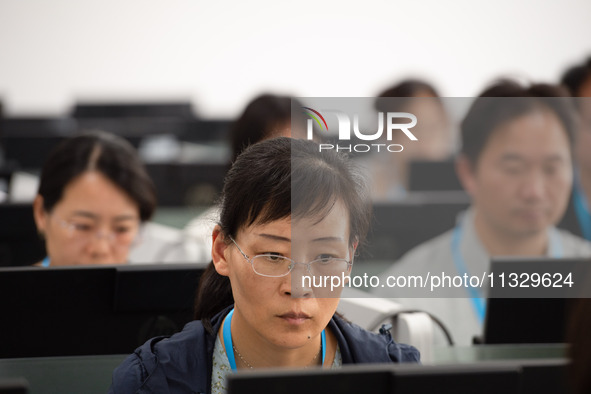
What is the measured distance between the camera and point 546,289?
139 cm

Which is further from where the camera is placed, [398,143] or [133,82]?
[133,82]

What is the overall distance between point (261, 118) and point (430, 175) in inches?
43.5

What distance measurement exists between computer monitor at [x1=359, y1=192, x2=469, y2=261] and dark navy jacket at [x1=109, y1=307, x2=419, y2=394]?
106 centimetres

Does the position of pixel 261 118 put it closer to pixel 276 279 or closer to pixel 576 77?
pixel 276 279

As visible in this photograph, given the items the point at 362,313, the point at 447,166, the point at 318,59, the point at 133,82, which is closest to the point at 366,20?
the point at 318,59

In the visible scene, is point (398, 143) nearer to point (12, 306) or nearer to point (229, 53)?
point (12, 306)

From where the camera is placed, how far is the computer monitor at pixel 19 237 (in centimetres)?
247

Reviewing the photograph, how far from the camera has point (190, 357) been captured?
1156 mm

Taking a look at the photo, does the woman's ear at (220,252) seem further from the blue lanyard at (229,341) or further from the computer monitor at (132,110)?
the computer monitor at (132,110)

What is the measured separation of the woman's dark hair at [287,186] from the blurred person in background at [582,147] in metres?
0.89

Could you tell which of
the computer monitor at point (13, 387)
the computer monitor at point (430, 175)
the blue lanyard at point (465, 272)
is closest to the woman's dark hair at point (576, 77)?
the computer monitor at point (430, 175)

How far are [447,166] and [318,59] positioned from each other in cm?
455

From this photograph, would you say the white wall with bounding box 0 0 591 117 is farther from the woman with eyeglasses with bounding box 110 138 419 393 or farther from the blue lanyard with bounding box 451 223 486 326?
the woman with eyeglasses with bounding box 110 138 419 393

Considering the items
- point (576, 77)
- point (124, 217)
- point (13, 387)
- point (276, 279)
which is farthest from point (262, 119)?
point (13, 387)
